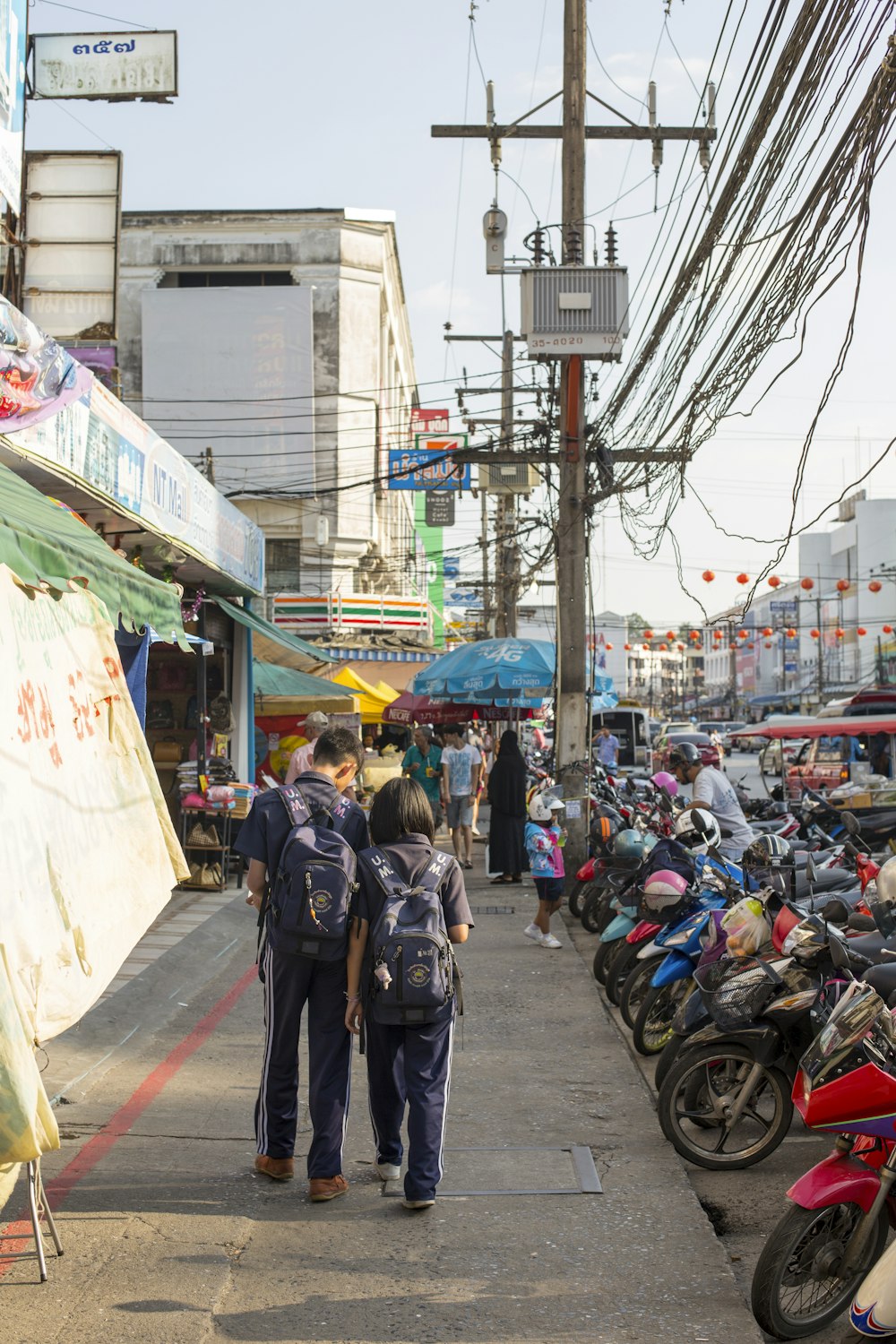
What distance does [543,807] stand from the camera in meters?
11.0

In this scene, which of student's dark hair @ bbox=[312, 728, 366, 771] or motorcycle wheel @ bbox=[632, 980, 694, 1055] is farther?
motorcycle wheel @ bbox=[632, 980, 694, 1055]

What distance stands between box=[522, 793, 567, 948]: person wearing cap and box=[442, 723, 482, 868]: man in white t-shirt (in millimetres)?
5384

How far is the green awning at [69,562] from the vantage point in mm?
4445

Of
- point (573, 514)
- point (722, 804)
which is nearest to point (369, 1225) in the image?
point (722, 804)

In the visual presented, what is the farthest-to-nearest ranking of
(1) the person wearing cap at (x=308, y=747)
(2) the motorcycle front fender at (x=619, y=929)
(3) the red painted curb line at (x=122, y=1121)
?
(1) the person wearing cap at (x=308, y=747) → (2) the motorcycle front fender at (x=619, y=929) → (3) the red painted curb line at (x=122, y=1121)

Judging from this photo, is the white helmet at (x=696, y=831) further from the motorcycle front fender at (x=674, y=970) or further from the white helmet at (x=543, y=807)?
the white helmet at (x=543, y=807)

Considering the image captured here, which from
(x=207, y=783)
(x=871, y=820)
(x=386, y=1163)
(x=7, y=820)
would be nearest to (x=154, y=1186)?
(x=386, y=1163)

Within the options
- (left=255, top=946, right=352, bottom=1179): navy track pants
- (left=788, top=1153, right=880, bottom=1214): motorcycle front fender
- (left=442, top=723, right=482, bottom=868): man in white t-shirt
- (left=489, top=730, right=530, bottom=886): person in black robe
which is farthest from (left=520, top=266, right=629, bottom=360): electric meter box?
(left=788, top=1153, right=880, bottom=1214): motorcycle front fender

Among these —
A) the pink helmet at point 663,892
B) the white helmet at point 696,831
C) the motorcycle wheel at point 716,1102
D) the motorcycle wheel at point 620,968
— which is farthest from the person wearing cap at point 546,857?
the motorcycle wheel at point 716,1102

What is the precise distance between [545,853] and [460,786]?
5850 mm

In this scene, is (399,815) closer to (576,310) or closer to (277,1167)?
(277,1167)

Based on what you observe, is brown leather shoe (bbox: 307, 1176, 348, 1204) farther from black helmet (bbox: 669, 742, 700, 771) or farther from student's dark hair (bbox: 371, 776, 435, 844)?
black helmet (bbox: 669, 742, 700, 771)

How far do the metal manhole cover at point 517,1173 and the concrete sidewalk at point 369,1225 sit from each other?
0.05ft

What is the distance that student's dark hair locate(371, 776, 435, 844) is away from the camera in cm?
517
